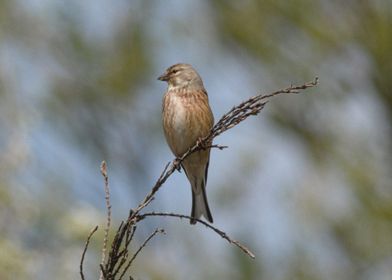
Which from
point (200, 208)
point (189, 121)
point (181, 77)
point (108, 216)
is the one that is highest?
point (181, 77)

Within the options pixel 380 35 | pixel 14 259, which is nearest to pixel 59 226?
pixel 14 259

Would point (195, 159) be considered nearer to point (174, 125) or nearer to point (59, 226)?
point (174, 125)

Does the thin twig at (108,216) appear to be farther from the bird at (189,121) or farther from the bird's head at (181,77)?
the bird's head at (181,77)

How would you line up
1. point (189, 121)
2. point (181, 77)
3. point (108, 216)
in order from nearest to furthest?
1. point (108, 216)
2. point (189, 121)
3. point (181, 77)

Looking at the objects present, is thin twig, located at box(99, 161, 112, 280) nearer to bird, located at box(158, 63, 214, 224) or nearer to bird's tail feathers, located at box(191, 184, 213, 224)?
bird, located at box(158, 63, 214, 224)

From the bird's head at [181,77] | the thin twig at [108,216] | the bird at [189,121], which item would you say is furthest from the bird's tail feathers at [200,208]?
the thin twig at [108,216]

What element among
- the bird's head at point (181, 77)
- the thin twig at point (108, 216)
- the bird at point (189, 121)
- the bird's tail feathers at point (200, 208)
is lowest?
the thin twig at point (108, 216)

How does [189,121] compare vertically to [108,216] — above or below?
above

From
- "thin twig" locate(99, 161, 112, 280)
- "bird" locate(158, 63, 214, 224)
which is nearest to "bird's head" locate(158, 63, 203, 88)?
"bird" locate(158, 63, 214, 224)

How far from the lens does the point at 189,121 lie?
193 inches

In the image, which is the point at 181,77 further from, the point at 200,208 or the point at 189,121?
the point at 200,208

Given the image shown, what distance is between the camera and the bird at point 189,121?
492 cm

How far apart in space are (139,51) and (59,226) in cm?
313

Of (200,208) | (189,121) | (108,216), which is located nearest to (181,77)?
(189,121)
